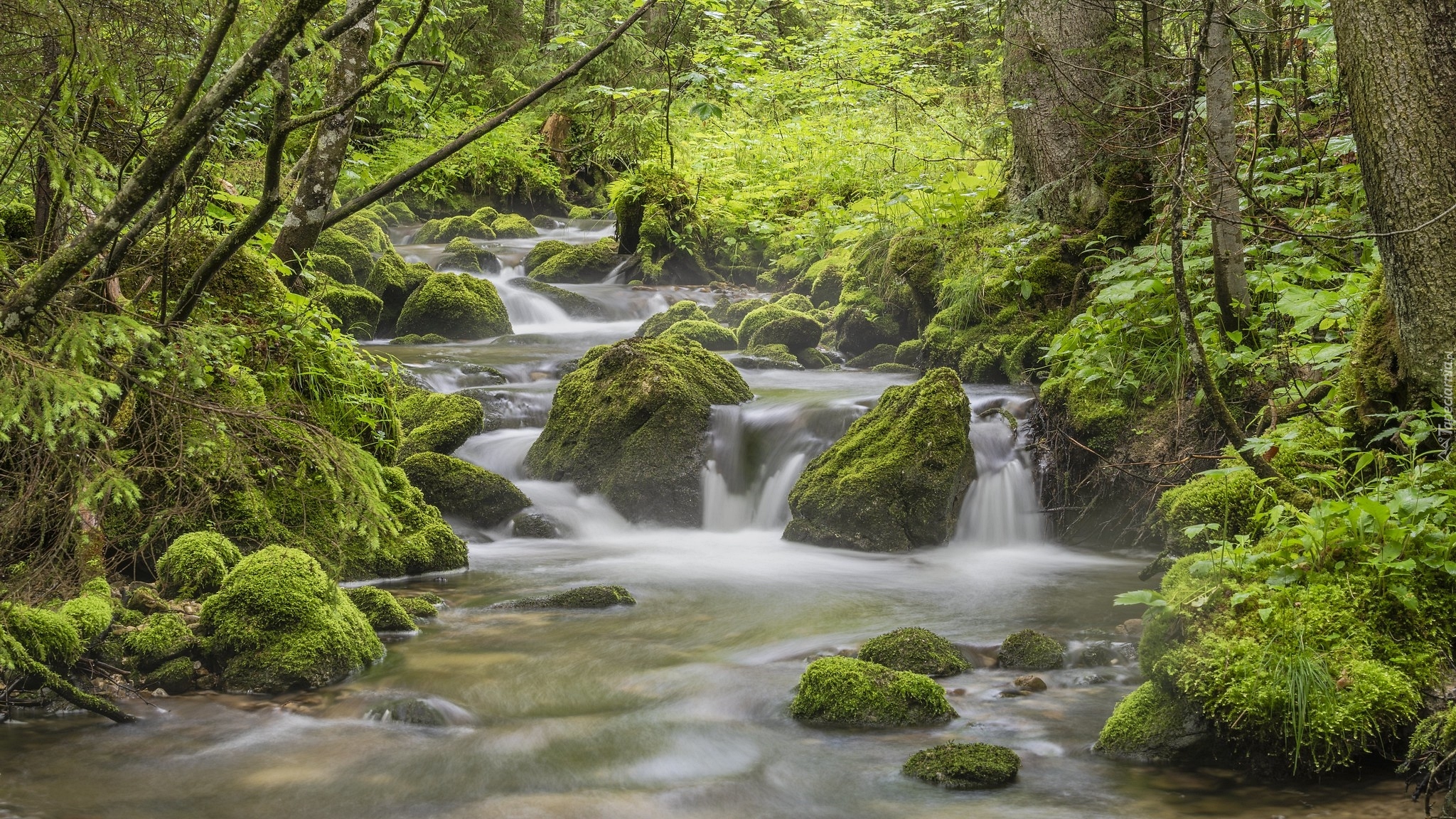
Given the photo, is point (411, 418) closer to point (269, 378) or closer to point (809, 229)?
point (269, 378)

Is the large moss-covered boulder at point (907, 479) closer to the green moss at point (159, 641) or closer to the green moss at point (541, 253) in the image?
the green moss at point (159, 641)

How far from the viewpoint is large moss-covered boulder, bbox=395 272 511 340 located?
54.1 ft

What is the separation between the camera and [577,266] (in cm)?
2089

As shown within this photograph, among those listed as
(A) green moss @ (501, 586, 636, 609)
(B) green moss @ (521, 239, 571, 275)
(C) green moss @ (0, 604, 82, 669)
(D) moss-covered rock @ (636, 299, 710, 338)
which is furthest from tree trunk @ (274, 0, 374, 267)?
(B) green moss @ (521, 239, 571, 275)

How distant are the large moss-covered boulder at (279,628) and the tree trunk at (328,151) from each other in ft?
6.41

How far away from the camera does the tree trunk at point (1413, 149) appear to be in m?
3.96

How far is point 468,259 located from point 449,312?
4.28 m

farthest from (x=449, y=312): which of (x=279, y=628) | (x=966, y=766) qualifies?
(x=966, y=766)

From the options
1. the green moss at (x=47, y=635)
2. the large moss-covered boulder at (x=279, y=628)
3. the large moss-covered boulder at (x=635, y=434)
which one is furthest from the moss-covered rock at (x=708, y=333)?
the green moss at (x=47, y=635)

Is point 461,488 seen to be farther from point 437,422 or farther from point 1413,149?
point 1413,149

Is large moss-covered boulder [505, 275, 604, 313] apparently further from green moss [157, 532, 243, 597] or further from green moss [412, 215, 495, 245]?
green moss [157, 532, 243, 597]

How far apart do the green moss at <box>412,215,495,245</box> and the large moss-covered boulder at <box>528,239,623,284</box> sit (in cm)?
369

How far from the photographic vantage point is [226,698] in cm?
520

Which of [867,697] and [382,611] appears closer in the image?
[867,697]
